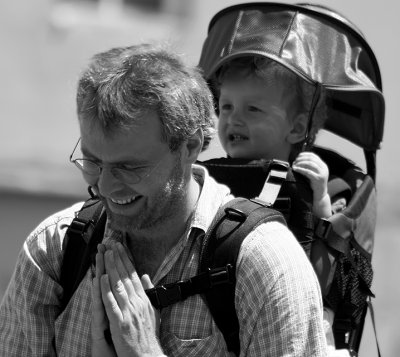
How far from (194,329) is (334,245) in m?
0.80

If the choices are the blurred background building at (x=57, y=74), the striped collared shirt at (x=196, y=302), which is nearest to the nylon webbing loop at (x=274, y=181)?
the striped collared shirt at (x=196, y=302)

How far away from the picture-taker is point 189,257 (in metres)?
3.08

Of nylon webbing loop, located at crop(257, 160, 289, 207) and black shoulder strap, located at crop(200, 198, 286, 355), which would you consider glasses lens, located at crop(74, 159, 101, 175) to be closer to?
black shoulder strap, located at crop(200, 198, 286, 355)

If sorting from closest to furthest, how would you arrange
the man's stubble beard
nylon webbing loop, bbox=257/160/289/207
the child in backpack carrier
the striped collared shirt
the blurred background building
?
the striped collared shirt
the man's stubble beard
nylon webbing loop, bbox=257/160/289/207
the child in backpack carrier
the blurred background building

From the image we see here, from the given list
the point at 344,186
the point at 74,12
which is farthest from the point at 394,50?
the point at 344,186

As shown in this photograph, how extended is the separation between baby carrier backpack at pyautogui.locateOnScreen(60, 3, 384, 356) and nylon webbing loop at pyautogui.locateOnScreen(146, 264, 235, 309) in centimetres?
11

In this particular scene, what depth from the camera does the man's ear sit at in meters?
3.08

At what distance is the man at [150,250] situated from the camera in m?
2.92

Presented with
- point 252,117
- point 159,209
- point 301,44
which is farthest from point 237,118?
point 159,209

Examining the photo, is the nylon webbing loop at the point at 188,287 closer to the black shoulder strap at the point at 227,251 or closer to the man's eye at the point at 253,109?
the black shoulder strap at the point at 227,251

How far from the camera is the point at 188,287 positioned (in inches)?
117

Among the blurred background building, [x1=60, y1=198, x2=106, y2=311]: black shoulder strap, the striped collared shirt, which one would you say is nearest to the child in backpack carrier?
the striped collared shirt

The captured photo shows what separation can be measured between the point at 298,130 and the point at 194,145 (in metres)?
0.89

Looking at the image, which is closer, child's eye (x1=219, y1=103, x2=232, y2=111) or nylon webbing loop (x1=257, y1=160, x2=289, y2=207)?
nylon webbing loop (x1=257, y1=160, x2=289, y2=207)
